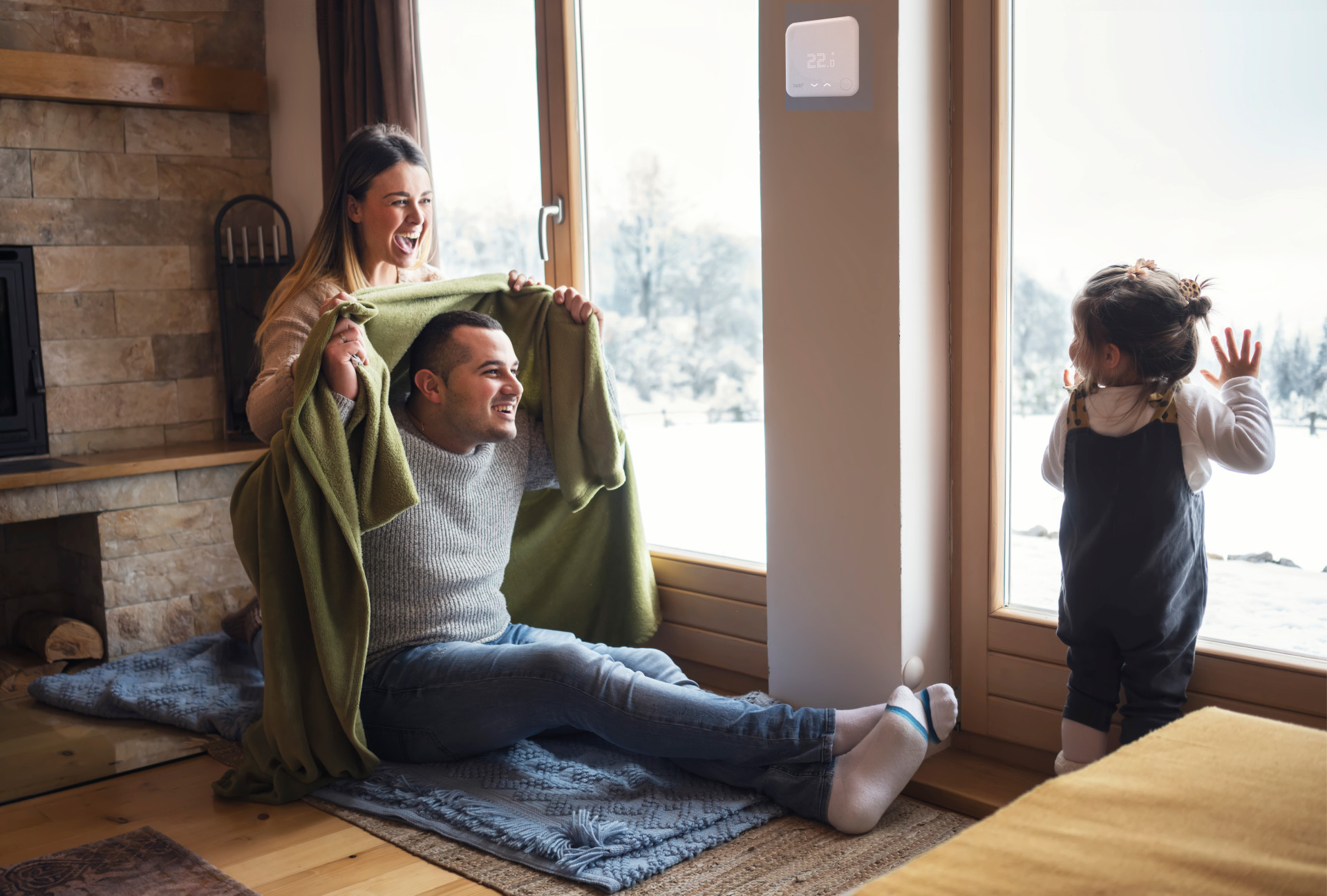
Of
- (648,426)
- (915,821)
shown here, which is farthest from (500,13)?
(915,821)

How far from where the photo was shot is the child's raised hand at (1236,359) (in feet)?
5.78

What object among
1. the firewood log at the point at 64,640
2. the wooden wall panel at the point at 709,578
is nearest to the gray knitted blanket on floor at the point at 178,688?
the firewood log at the point at 64,640

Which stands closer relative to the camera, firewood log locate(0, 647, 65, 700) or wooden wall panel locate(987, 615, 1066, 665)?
wooden wall panel locate(987, 615, 1066, 665)

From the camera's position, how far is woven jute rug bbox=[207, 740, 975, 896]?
5.58 feet

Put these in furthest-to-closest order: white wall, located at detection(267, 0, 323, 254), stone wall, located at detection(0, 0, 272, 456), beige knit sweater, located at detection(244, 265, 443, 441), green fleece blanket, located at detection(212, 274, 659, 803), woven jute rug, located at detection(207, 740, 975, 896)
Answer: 1. white wall, located at detection(267, 0, 323, 254)
2. stone wall, located at detection(0, 0, 272, 456)
3. beige knit sweater, located at detection(244, 265, 443, 441)
4. green fleece blanket, located at detection(212, 274, 659, 803)
5. woven jute rug, located at detection(207, 740, 975, 896)

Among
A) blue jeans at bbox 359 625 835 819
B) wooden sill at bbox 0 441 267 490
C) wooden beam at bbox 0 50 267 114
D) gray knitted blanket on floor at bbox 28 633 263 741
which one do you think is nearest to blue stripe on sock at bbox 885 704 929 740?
blue jeans at bbox 359 625 835 819

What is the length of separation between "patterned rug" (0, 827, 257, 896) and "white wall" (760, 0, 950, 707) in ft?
3.79

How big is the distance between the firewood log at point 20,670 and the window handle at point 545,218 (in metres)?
1.76

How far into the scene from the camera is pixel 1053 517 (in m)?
2.06

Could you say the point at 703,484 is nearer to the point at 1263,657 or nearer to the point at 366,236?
the point at 366,236

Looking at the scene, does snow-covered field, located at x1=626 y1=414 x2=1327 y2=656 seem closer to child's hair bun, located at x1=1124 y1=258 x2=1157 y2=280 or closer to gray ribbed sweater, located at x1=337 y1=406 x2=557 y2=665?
child's hair bun, located at x1=1124 y1=258 x2=1157 y2=280

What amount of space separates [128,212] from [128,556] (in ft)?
3.72

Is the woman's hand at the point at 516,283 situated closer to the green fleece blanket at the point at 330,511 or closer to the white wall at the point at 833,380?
the green fleece blanket at the point at 330,511

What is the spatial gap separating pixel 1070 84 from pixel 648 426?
132cm
